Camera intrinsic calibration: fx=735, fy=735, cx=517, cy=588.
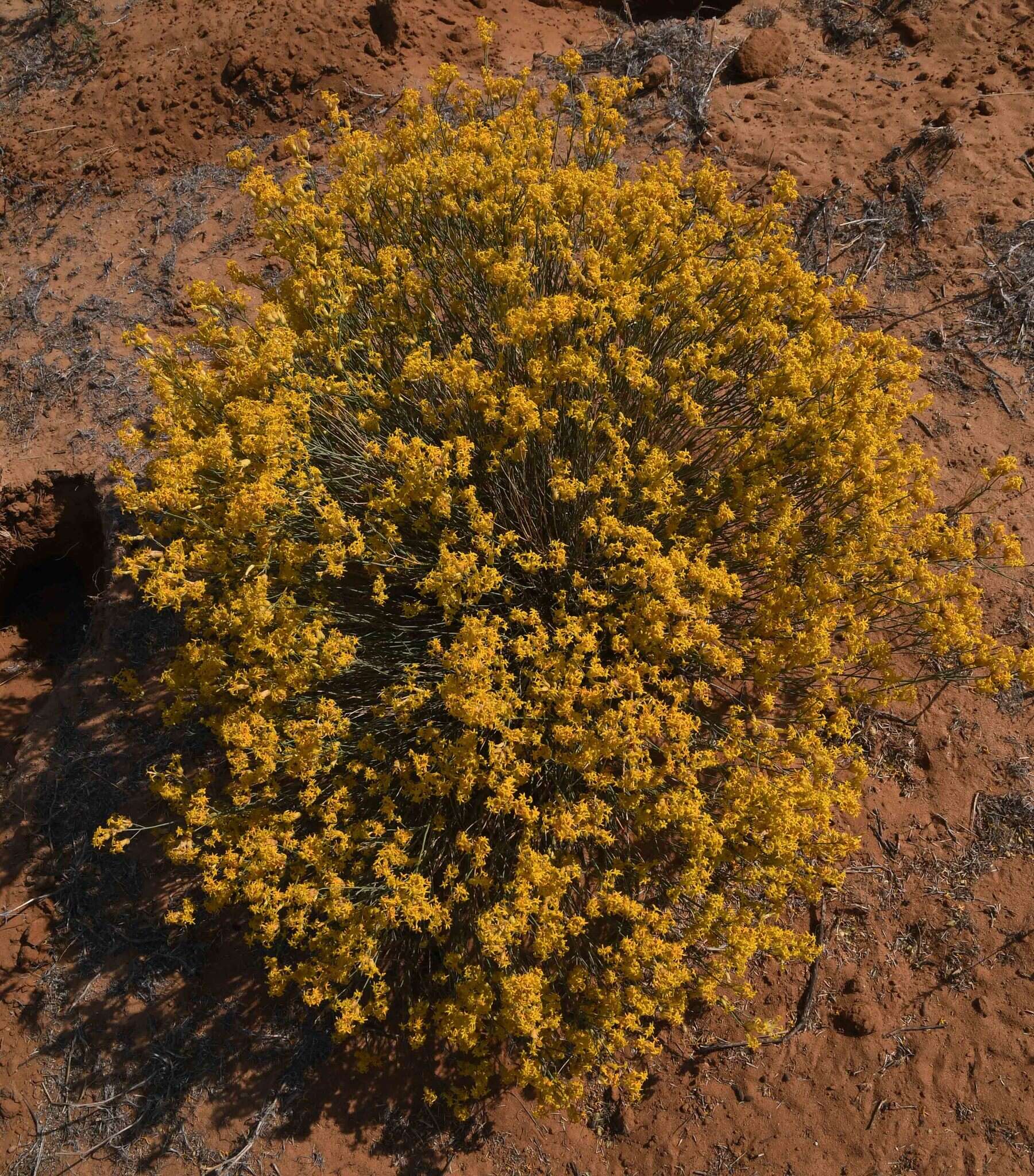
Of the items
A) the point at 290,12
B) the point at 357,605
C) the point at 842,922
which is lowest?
the point at 842,922

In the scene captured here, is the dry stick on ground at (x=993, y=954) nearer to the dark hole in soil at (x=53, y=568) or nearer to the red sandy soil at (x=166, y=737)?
the red sandy soil at (x=166, y=737)

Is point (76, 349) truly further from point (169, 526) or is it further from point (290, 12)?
point (290, 12)

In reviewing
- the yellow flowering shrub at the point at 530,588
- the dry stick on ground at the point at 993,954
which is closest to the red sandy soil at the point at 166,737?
the dry stick on ground at the point at 993,954

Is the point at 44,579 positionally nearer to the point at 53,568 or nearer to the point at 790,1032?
the point at 53,568

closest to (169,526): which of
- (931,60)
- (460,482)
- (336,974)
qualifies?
(460,482)

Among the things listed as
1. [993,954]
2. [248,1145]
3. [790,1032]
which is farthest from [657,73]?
[248,1145]

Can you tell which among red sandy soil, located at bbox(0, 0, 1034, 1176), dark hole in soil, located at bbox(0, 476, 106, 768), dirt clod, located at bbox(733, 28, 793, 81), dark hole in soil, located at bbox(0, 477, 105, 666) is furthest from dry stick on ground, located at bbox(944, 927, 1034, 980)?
dirt clod, located at bbox(733, 28, 793, 81)

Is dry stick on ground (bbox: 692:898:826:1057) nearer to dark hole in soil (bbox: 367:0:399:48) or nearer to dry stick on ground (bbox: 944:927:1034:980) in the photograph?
dry stick on ground (bbox: 944:927:1034:980)
